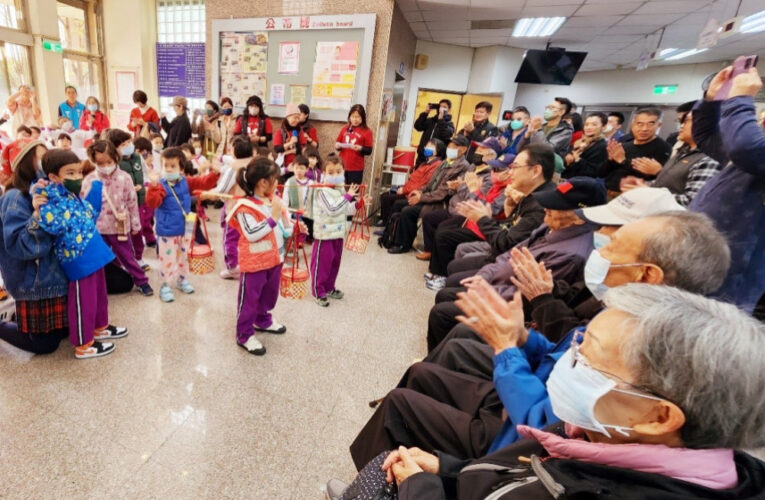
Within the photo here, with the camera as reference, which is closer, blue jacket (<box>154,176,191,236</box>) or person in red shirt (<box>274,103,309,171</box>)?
blue jacket (<box>154,176,191,236</box>)

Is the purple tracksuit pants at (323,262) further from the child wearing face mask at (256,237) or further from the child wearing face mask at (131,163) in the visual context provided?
the child wearing face mask at (131,163)

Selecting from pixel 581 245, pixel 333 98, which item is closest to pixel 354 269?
pixel 581 245

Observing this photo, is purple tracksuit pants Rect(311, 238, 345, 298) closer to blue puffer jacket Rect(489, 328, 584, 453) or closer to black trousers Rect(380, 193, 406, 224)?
blue puffer jacket Rect(489, 328, 584, 453)

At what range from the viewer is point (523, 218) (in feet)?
7.67

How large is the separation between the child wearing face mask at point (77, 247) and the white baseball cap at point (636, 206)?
2456 mm

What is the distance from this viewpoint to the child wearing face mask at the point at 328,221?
2664mm

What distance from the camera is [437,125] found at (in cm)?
529

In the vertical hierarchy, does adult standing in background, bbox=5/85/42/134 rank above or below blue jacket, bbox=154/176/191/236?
above

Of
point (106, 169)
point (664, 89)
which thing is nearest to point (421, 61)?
point (664, 89)

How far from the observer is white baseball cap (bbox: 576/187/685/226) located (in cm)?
138

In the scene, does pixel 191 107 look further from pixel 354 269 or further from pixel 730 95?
pixel 730 95

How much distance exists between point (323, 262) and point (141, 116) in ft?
14.5

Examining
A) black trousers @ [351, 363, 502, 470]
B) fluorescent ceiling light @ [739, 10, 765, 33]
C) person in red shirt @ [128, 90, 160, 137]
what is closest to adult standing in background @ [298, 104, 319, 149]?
person in red shirt @ [128, 90, 160, 137]

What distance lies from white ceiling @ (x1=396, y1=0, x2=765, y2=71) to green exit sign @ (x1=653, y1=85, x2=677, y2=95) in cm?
56
